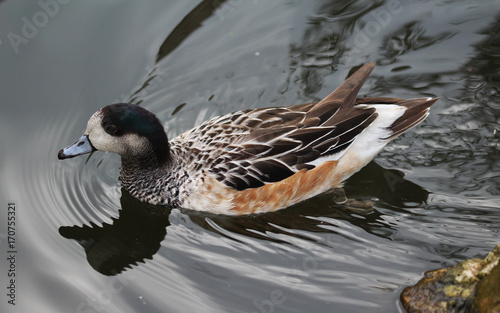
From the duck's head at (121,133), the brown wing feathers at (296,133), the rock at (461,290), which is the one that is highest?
the duck's head at (121,133)

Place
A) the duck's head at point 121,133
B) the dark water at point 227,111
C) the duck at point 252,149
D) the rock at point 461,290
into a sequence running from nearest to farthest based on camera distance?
1. the rock at point 461,290
2. the dark water at point 227,111
3. the duck's head at point 121,133
4. the duck at point 252,149

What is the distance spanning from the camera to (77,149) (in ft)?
23.5

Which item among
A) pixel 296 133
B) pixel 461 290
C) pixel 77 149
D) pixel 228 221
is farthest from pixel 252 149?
pixel 461 290

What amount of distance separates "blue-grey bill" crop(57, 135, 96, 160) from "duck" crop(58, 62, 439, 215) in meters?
0.01

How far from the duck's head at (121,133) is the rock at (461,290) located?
3.24 m

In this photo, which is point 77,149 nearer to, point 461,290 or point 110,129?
point 110,129

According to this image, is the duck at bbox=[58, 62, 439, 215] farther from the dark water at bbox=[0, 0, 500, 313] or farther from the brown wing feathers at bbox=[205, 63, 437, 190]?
the dark water at bbox=[0, 0, 500, 313]

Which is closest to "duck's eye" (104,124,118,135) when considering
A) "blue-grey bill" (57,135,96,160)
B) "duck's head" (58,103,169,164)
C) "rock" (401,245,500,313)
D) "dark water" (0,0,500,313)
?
"duck's head" (58,103,169,164)

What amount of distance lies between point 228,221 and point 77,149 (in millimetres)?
1900

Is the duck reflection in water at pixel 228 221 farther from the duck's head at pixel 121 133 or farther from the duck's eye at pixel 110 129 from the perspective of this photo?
the duck's eye at pixel 110 129

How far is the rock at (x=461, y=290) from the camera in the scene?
4.90 metres

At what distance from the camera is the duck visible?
718 centimetres

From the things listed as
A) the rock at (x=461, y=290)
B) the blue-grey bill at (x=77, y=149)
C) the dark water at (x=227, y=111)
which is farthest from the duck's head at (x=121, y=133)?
the rock at (x=461, y=290)

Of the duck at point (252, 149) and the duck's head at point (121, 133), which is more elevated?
the duck's head at point (121, 133)
